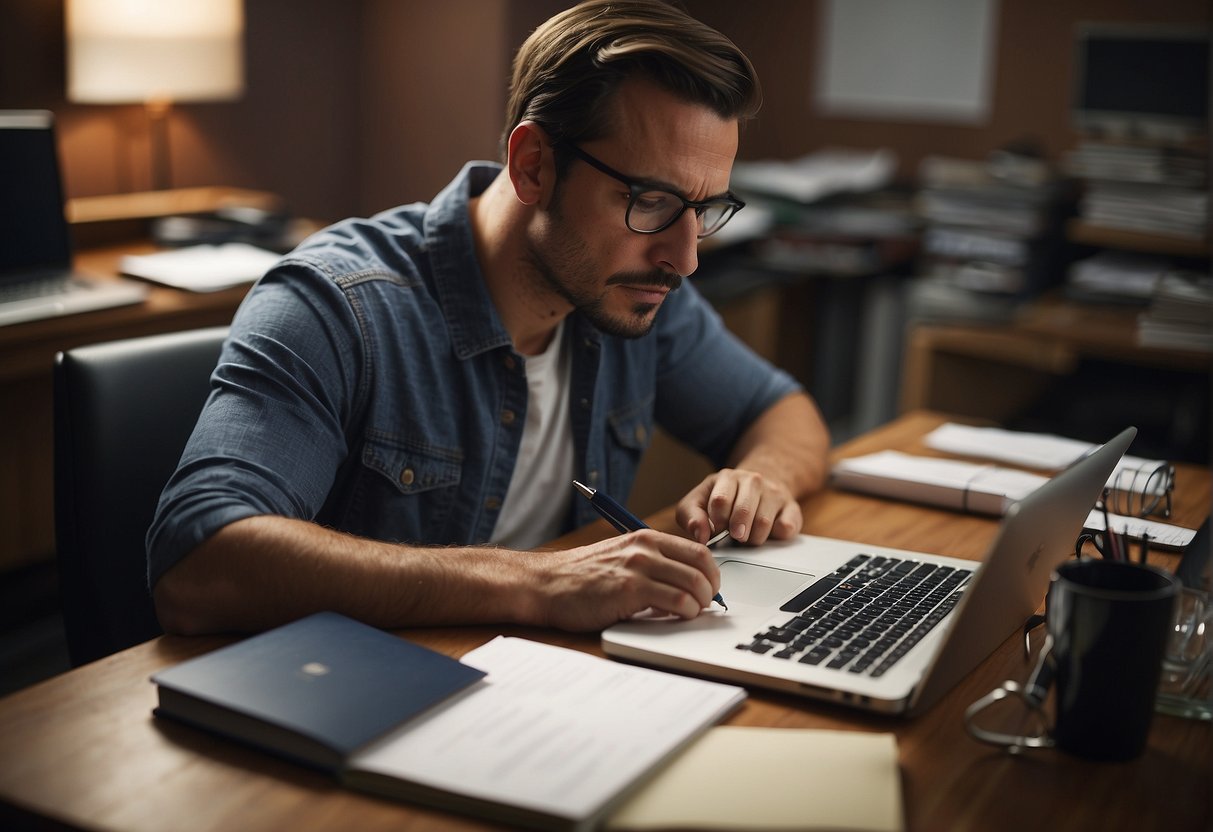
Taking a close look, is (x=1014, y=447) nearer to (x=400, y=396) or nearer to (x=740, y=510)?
(x=740, y=510)

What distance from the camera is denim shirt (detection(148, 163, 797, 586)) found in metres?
1.16

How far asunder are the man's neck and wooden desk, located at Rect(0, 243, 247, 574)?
45.7 inches

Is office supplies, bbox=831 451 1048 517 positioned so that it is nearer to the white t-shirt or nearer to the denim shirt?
the denim shirt

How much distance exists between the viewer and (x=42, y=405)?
267 centimetres

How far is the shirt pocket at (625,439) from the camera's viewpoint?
166 cm

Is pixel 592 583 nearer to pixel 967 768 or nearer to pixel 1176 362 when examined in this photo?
pixel 967 768

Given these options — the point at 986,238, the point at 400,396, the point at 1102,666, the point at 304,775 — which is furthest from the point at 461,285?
the point at 986,238

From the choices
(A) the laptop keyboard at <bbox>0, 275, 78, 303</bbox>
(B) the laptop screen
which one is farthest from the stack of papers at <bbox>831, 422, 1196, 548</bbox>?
(B) the laptop screen

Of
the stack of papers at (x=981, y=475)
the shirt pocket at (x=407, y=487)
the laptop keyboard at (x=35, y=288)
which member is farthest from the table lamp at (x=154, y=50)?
the stack of papers at (x=981, y=475)

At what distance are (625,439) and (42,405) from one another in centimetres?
160

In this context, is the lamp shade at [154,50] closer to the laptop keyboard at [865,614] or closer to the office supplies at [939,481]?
the office supplies at [939,481]

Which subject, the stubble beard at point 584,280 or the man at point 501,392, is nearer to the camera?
the man at point 501,392

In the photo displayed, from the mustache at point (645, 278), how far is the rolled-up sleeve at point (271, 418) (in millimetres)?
297

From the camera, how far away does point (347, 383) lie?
4.35 ft
